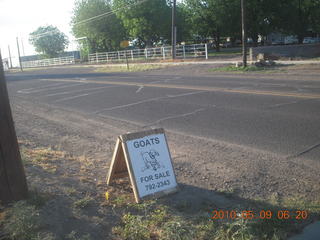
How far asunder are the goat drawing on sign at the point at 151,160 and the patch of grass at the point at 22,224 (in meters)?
1.48

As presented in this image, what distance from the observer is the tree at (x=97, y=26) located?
61000mm

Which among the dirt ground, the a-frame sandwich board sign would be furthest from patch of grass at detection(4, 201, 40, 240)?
the a-frame sandwich board sign

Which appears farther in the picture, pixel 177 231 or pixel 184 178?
pixel 184 178

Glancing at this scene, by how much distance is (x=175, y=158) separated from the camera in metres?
6.36

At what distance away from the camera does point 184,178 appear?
540 centimetres

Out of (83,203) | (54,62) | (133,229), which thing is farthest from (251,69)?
(54,62)

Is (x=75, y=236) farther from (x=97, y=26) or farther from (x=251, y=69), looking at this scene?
(x=97, y=26)

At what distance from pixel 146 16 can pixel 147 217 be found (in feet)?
162

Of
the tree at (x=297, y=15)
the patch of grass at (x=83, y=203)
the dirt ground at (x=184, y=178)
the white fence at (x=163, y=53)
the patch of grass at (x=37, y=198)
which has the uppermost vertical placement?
the tree at (x=297, y=15)

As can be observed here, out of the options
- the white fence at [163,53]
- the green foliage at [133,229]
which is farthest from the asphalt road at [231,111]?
the white fence at [163,53]

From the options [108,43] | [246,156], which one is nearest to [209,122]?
[246,156]

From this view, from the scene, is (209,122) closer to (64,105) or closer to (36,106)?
(64,105)

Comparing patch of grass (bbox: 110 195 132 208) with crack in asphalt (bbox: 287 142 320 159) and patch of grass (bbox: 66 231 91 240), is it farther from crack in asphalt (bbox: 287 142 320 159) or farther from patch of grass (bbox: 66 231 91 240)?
crack in asphalt (bbox: 287 142 320 159)

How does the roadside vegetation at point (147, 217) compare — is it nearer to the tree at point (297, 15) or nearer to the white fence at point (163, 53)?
the white fence at point (163, 53)
